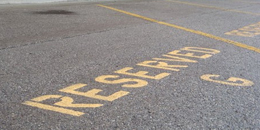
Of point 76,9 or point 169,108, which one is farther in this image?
point 76,9

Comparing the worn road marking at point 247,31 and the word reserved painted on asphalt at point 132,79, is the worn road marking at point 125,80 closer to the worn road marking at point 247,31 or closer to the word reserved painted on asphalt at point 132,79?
the word reserved painted on asphalt at point 132,79

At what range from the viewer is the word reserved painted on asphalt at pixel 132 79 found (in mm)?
3721

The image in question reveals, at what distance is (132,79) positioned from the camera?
4637 millimetres

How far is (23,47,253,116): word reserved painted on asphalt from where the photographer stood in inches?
146

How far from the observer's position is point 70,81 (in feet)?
14.8

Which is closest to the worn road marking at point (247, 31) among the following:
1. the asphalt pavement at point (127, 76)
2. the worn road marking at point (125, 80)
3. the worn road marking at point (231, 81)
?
the asphalt pavement at point (127, 76)

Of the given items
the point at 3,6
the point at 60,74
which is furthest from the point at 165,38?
the point at 3,6

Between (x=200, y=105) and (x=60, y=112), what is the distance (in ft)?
4.17

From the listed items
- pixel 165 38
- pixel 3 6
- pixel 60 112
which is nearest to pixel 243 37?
pixel 165 38

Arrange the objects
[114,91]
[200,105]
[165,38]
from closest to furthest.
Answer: [200,105] → [114,91] → [165,38]

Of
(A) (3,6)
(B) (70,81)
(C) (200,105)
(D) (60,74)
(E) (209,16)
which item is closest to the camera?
(C) (200,105)

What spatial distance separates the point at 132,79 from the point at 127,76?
141 mm

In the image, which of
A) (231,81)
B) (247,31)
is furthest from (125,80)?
(247,31)

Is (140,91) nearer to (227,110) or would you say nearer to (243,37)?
(227,110)
